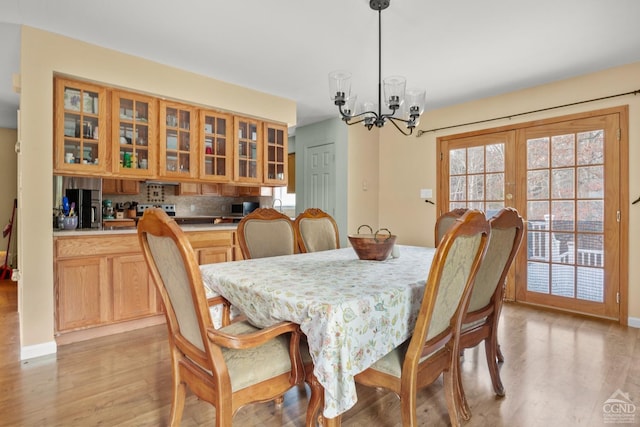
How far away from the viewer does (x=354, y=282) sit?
5.08 feet

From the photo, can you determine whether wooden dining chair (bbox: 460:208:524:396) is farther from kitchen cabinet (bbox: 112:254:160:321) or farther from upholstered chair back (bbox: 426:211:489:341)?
kitchen cabinet (bbox: 112:254:160:321)

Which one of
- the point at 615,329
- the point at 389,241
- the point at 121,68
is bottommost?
the point at 615,329

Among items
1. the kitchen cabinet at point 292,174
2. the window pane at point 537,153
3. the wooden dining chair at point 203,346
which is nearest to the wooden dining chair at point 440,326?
the wooden dining chair at point 203,346

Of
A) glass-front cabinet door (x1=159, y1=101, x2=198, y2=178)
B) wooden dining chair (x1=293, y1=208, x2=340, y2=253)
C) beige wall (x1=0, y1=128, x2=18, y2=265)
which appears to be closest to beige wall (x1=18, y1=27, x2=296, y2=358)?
glass-front cabinet door (x1=159, y1=101, x2=198, y2=178)

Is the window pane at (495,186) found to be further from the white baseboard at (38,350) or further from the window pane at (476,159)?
the white baseboard at (38,350)

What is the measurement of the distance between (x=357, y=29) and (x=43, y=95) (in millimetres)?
2393

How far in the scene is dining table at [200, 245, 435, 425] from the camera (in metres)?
1.19

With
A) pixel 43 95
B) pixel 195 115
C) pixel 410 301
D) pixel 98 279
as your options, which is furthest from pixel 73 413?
pixel 195 115

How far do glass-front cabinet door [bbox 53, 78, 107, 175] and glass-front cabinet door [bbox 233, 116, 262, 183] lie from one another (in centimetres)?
130

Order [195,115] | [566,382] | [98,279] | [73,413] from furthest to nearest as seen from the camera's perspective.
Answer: [195,115] → [98,279] → [566,382] → [73,413]

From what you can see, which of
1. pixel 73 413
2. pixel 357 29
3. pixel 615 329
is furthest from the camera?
pixel 615 329

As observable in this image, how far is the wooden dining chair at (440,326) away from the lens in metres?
1.25

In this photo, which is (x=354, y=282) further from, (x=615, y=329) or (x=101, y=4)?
(x=615, y=329)

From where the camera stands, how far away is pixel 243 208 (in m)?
5.27
